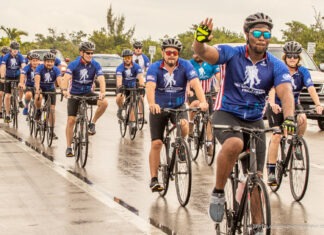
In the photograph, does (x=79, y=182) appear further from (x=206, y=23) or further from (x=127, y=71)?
(x=127, y=71)

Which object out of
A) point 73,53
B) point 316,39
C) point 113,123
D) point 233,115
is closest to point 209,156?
point 233,115

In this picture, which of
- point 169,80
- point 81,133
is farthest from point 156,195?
point 81,133

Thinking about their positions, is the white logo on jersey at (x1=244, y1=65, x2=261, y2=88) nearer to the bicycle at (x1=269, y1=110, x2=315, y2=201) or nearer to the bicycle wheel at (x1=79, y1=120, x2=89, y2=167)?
the bicycle at (x1=269, y1=110, x2=315, y2=201)

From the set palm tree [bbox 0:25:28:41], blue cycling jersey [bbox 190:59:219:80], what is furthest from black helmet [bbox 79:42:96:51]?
palm tree [bbox 0:25:28:41]

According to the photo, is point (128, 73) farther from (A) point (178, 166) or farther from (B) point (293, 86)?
(A) point (178, 166)

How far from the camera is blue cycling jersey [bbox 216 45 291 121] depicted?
7824 mm

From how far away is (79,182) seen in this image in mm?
12594

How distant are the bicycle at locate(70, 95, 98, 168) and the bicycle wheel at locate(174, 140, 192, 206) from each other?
3543 millimetres

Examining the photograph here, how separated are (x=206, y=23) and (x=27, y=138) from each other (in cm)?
1251

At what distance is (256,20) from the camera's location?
7707 mm

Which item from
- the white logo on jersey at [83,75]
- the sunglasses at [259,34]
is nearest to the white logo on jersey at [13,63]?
the white logo on jersey at [83,75]

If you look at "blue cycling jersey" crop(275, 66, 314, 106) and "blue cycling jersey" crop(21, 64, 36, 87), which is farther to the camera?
"blue cycling jersey" crop(21, 64, 36, 87)

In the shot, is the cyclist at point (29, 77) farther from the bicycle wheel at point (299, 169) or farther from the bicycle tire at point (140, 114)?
the bicycle wheel at point (299, 169)

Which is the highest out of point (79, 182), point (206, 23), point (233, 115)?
point (206, 23)
